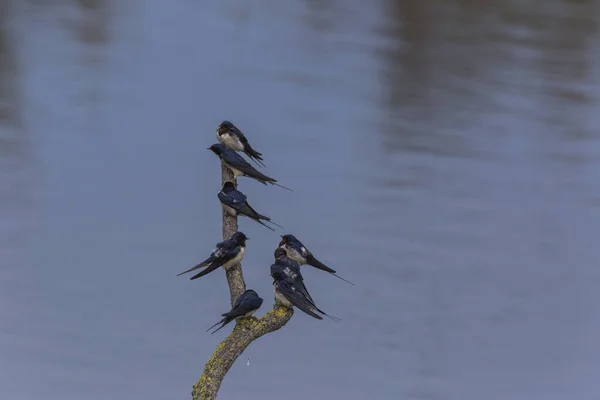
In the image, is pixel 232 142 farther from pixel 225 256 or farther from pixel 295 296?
pixel 295 296

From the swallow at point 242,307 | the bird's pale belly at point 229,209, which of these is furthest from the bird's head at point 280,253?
the swallow at point 242,307

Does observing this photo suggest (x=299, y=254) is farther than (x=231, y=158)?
No

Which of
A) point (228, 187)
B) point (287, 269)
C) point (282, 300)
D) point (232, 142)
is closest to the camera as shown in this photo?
point (282, 300)

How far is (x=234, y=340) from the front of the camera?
426 cm

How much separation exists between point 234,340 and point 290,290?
0.56 metres

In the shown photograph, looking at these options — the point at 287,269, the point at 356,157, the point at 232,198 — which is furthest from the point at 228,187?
the point at 356,157

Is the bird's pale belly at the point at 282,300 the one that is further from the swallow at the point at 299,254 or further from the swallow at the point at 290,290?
the swallow at the point at 299,254

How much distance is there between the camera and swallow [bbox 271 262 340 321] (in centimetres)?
463

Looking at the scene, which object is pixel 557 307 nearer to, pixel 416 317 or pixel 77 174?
pixel 416 317

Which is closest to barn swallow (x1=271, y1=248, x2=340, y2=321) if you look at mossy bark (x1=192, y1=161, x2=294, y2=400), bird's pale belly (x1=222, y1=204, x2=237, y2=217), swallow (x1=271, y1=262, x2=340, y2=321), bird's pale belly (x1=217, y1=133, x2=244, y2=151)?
swallow (x1=271, y1=262, x2=340, y2=321)

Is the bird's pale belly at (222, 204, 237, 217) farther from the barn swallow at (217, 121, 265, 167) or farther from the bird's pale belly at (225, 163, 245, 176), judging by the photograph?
the barn swallow at (217, 121, 265, 167)

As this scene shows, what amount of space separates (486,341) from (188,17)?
978 cm

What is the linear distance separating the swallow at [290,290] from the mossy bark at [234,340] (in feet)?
0.42

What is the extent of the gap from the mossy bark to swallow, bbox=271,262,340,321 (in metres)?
0.13
